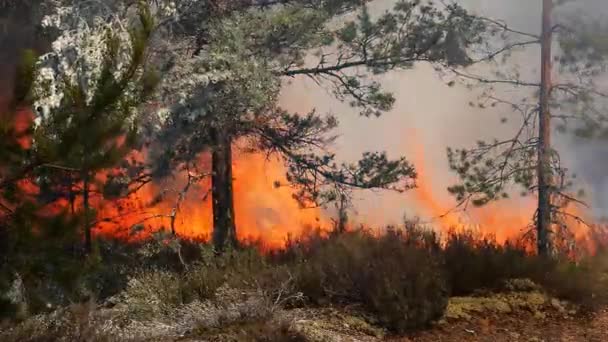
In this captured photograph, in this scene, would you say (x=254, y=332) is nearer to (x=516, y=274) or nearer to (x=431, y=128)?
(x=516, y=274)

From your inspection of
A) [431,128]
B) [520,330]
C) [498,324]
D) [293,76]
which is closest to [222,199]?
[293,76]

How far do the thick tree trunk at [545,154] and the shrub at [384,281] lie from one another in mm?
3174

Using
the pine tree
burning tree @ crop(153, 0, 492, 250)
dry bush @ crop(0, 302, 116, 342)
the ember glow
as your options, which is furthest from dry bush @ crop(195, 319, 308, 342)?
the ember glow

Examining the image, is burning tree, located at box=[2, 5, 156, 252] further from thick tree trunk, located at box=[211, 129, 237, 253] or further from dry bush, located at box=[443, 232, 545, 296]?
thick tree trunk, located at box=[211, 129, 237, 253]

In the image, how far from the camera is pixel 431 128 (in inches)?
579

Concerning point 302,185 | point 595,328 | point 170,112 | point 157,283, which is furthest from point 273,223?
point 595,328

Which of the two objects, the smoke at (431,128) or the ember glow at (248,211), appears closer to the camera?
the ember glow at (248,211)

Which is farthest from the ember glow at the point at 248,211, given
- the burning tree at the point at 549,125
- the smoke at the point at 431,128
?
the burning tree at the point at 549,125

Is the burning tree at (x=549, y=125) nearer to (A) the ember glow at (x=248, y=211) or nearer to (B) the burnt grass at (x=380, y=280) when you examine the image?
(B) the burnt grass at (x=380, y=280)

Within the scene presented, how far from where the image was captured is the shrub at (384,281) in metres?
7.20

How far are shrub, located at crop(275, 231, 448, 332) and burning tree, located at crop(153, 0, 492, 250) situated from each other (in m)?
2.77

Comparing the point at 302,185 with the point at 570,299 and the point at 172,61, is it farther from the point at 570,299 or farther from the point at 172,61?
the point at 570,299

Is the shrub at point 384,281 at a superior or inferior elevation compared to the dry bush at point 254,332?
superior

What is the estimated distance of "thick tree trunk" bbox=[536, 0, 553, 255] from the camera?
1080 cm
